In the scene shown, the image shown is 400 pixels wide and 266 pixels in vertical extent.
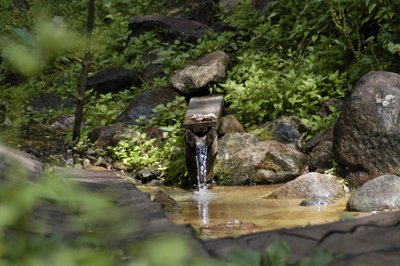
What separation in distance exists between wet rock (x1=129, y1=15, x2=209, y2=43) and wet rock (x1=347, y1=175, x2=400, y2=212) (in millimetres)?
7599

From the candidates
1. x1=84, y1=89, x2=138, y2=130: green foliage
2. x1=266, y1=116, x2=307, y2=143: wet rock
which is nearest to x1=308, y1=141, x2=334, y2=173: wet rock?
x1=266, y1=116, x2=307, y2=143: wet rock

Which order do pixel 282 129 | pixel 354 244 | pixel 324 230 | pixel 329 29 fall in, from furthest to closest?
pixel 329 29
pixel 282 129
pixel 324 230
pixel 354 244

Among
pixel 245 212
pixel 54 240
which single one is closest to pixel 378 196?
pixel 245 212

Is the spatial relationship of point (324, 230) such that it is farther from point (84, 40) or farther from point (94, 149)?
point (94, 149)

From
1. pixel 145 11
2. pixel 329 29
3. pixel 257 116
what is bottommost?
pixel 257 116

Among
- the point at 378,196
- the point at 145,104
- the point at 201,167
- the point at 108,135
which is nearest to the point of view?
the point at 378,196

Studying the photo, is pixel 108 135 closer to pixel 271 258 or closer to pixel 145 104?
pixel 145 104

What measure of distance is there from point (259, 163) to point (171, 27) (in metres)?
6.08

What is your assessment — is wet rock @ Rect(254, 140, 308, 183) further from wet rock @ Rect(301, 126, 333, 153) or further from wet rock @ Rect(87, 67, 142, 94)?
wet rock @ Rect(87, 67, 142, 94)

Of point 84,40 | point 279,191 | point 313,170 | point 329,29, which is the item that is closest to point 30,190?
Answer: point 84,40

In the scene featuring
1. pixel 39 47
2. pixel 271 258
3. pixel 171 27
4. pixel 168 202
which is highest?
pixel 171 27

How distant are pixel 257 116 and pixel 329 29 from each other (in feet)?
8.45

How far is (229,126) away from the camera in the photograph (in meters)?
9.79

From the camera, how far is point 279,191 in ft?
24.5
